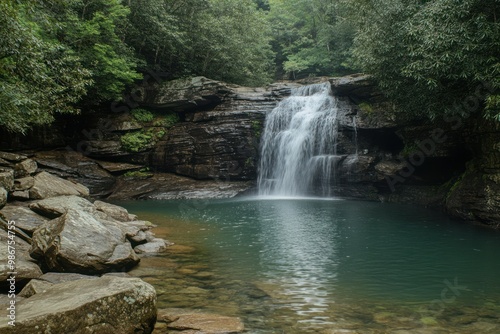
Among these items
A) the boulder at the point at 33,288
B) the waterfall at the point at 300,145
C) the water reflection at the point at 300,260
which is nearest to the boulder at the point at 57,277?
the boulder at the point at 33,288

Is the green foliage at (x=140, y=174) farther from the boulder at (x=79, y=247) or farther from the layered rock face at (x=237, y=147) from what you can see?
the boulder at (x=79, y=247)

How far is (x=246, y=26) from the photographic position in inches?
1238

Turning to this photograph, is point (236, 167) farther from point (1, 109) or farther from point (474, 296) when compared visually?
point (474, 296)

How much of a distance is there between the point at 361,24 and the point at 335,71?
1842 centimetres

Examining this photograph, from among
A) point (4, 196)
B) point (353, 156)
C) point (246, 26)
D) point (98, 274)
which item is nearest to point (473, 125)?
point (353, 156)

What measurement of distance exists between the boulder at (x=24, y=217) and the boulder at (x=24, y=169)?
123 inches

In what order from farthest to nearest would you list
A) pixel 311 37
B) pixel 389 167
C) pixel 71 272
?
pixel 311 37 < pixel 389 167 < pixel 71 272

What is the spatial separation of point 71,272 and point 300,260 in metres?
5.11

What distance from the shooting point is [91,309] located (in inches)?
159

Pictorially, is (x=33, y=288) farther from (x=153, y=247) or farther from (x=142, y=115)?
(x=142, y=115)

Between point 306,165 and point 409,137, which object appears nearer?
point 409,137

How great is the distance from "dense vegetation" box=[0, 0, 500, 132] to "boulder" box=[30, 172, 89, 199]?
2280 mm

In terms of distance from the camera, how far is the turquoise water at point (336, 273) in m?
5.62

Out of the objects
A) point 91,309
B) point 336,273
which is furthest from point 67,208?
point 336,273
